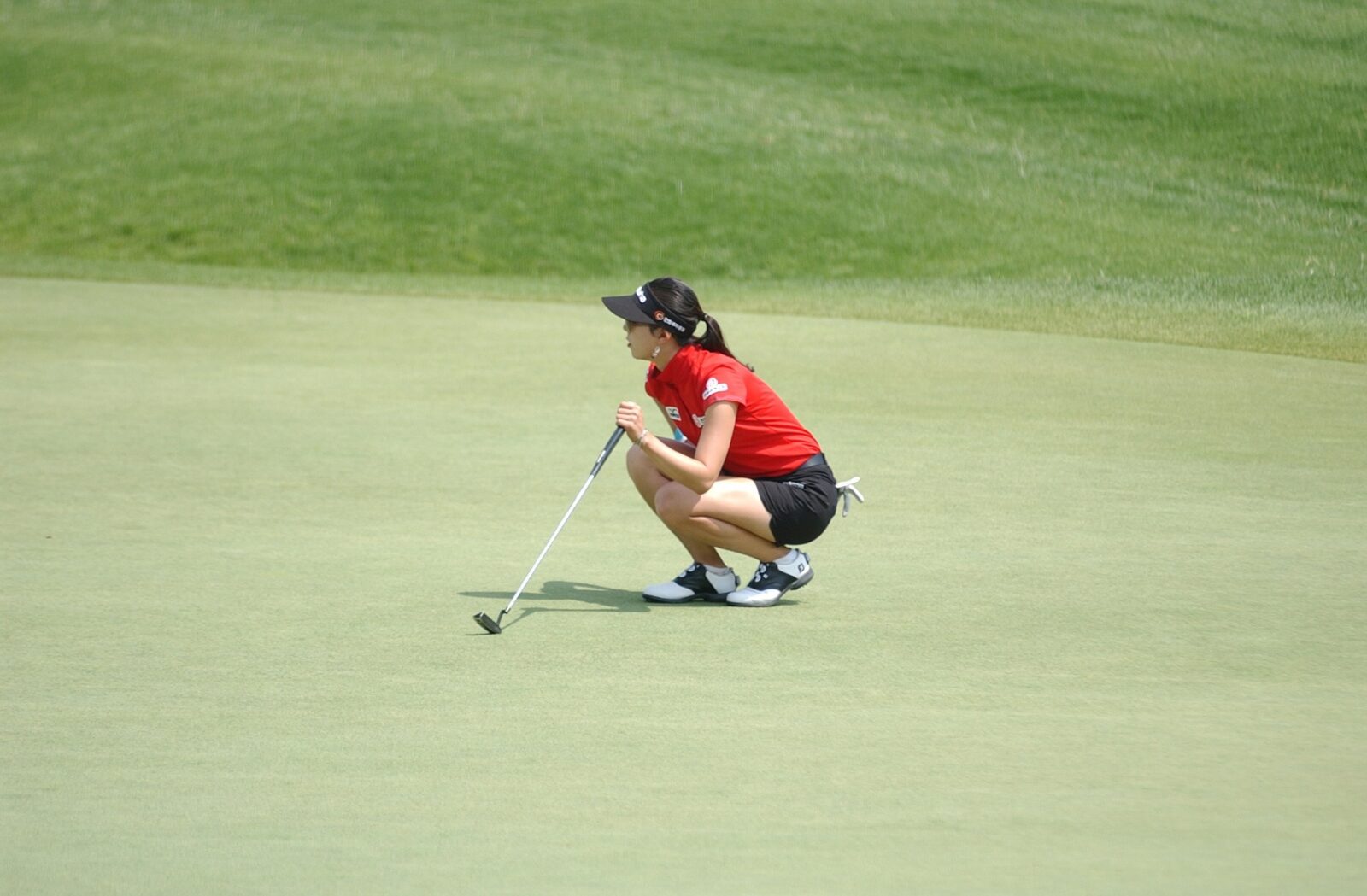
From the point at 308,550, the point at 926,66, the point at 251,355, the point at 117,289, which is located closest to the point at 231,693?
the point at 308,550

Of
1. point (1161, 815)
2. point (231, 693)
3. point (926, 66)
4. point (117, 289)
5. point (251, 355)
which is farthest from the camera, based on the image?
point (926, 66)

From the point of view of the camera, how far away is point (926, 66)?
3194 centimetres

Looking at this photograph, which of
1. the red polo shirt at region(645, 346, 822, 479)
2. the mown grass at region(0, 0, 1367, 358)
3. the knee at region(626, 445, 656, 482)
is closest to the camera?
the red polo shirt at region(645, 346, 822, 479)

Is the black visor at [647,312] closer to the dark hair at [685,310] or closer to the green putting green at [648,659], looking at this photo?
the dark hair at [685,310]

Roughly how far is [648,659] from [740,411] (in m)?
1.21

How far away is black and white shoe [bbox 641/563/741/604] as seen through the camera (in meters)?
6.67

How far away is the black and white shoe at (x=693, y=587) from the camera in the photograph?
6672 millimetres

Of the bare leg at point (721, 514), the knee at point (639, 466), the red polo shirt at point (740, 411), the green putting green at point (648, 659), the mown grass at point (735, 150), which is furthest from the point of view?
the mown grass at point (735, 150)

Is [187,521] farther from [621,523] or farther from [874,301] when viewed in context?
[874,301]

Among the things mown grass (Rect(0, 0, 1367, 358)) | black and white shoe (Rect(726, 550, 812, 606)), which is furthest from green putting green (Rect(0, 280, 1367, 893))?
mown grass (Rect(0, 0, 1367, 358))

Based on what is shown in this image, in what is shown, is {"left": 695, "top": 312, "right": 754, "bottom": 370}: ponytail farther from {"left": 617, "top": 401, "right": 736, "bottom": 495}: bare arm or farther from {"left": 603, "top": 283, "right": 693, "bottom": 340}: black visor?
{"left": 617, "top": 401, "right": 736, "bottom": 495}: bare arm

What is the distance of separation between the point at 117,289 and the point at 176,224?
6.63 meters

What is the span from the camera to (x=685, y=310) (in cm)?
632

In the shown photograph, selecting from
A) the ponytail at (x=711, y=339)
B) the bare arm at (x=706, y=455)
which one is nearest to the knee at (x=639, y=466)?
the bare arm at (x=706, y=455)
